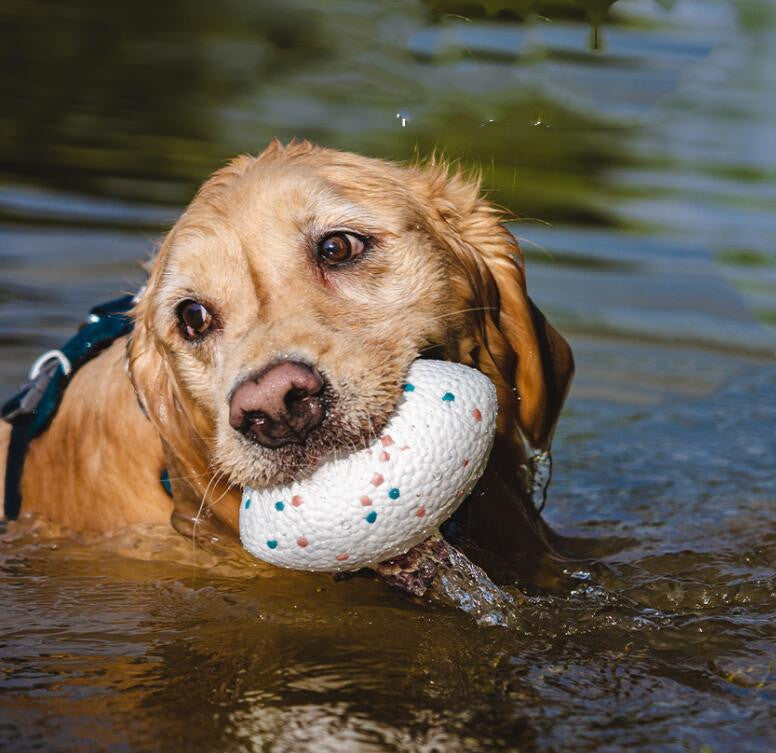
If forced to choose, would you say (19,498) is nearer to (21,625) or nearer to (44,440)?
(44,440)

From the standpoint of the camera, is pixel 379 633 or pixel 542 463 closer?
pixel 379 633

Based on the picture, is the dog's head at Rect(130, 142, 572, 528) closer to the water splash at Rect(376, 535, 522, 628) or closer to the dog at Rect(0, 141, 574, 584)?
the dog at Rect(0, 141, 574, 584)

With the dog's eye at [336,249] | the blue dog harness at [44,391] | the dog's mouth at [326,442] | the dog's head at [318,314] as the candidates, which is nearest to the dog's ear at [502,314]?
the dog's head at [318,314]

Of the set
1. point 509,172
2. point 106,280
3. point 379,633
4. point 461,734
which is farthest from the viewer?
point 509,172

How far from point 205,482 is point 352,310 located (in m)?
→ 0.77

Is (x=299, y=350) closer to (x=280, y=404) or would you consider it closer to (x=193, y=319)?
(x=280, y=404)

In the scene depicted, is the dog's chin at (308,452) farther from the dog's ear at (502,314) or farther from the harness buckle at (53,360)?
the harness buckle at (53,360)

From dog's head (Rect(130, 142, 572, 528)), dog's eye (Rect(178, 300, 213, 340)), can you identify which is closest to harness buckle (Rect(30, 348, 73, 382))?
dog's head (Rect(130, 142, 572, 528))

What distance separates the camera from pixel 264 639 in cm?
363

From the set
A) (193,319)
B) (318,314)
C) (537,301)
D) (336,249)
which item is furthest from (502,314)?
(537,301)

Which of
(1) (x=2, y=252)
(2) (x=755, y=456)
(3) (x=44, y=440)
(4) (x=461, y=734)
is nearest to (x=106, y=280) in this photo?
(1) (x=2, y=252)

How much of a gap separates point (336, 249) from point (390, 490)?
0.92 meters

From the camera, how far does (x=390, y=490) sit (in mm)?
3205

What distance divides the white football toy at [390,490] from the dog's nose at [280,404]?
0.39 ft
